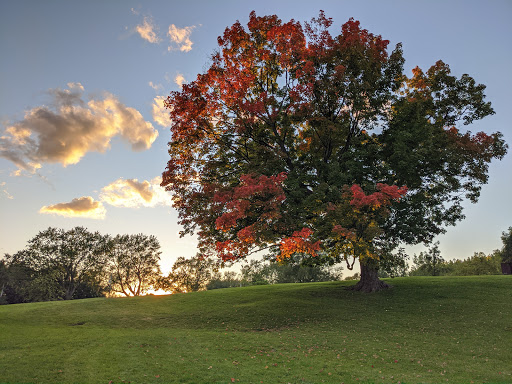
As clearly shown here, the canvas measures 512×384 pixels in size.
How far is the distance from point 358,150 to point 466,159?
8.10 m

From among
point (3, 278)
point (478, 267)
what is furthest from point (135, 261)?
point (478, 267)

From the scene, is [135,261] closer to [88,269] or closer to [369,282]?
[88,269]

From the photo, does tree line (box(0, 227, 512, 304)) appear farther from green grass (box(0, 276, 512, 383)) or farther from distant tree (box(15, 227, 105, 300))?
green grass (box(0, 276, 512, 383))

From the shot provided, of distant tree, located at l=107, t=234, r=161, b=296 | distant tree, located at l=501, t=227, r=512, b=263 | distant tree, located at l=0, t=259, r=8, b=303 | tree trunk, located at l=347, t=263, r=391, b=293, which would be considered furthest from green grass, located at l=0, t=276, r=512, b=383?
distant tree, located at l=501, t=227, r=512, b=263

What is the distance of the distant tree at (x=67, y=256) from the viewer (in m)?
56.6

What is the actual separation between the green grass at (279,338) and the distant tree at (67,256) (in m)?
30.3

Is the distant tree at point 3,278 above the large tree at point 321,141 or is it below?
below

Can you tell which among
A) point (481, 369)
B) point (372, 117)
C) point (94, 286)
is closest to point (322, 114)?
point (372, 117)

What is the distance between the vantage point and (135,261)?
54344mm

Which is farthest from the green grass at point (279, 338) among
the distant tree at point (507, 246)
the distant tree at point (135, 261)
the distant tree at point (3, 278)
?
the distant tree at point (507, 246)

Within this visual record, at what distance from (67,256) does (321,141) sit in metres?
50.9

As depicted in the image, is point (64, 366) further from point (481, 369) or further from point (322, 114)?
point (322, 114)

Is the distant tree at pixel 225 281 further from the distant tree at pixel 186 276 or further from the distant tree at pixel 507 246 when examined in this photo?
the distant tree at pixel 507 246

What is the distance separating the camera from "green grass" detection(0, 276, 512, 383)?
12094 mm
